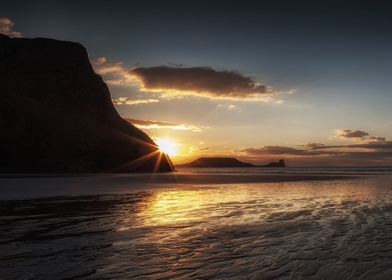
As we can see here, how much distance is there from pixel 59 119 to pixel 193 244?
319 feet

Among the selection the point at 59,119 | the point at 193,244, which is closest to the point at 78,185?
the point at 193,244

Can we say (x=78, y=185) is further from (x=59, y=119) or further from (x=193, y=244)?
(x=59, y=119)

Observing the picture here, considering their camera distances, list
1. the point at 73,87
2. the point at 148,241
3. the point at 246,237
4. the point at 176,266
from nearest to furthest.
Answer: the point at 176,266 → the point at 148,241 → the point at 246,237 → the point at 73,87

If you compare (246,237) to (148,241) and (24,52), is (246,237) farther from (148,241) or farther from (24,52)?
(24,52)

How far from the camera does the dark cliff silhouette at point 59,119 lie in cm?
8556

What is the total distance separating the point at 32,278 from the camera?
6.62 metres

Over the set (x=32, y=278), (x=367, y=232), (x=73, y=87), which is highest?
(x=73, y=87)

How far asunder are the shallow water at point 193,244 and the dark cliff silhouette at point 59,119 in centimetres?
7015

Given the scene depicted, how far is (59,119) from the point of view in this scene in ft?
324

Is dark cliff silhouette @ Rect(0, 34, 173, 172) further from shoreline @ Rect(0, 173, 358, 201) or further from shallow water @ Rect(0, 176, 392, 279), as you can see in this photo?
shallow water @ Rect(0, 176, 392, 279)

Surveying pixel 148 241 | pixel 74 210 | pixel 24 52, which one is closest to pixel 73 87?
pixel 24 52

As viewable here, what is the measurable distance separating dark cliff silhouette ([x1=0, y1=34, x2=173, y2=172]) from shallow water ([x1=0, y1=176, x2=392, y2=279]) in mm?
70147

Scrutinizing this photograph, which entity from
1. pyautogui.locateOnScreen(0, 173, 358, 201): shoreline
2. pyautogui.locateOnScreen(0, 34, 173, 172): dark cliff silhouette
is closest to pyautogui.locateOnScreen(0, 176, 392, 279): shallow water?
pyautogui.locateOnScreen(0, 173, 358, 201): shoreline

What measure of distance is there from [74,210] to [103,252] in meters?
8.98
